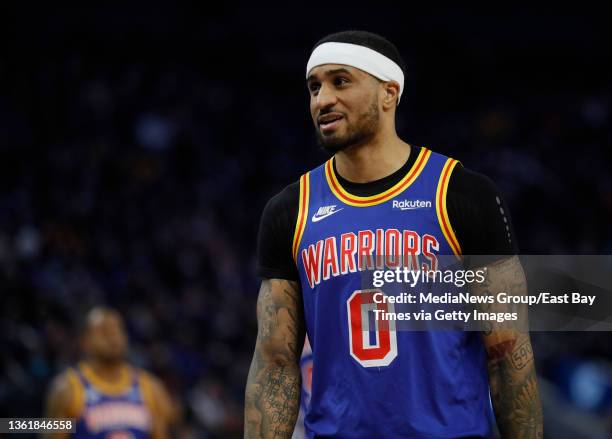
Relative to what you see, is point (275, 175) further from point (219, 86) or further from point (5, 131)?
point (5, 131)

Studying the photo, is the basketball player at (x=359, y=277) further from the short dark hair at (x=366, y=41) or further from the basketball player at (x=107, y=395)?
the basketball player at (x=107, y=395)

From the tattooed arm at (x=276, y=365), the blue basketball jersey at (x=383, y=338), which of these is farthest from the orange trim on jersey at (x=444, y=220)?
the tattooed arm at (x=276, y=365)

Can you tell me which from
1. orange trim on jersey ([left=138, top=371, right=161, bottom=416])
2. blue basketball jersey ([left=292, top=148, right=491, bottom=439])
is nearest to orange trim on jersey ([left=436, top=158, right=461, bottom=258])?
blue basketball jersey ([left=292, top=148, right=491, bottom=439])

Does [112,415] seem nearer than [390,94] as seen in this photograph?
No

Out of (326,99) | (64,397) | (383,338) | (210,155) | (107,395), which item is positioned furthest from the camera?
(210,155)

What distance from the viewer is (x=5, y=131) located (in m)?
16.0

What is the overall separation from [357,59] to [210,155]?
42.1 ft

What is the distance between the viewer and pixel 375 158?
13.9 ft

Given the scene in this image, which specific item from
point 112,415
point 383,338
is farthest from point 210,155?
point 383,338

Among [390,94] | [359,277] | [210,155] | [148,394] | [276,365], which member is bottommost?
[276,365]

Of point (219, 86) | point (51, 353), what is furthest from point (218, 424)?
point (219, 86)

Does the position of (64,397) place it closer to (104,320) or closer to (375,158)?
(104,320)

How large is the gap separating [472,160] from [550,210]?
1837 mm

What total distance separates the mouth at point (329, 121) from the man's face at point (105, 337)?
15.6ft
